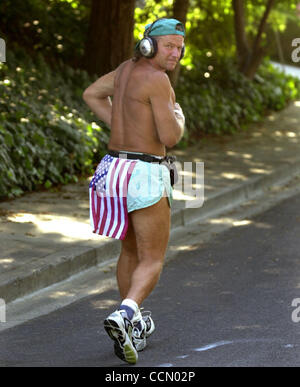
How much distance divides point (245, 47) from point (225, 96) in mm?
1980

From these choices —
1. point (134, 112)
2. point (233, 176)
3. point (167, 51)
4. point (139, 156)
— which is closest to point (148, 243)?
point (139, 156)

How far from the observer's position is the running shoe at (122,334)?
15.8 ft

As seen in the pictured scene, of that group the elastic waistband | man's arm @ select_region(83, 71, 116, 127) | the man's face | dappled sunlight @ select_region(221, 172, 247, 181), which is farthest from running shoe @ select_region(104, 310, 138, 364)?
dappled sunlight @ select_region(221, 172, 247, 181)

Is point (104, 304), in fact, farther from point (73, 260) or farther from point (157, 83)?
point (157, 83)

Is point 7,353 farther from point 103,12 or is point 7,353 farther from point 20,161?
point 103,12

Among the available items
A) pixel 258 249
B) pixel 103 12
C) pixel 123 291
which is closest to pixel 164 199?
pixel 123 291

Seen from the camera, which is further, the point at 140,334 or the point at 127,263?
the point at 127,263

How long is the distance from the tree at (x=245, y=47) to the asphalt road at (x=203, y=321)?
33.3ft

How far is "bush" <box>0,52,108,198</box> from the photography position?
1002cm

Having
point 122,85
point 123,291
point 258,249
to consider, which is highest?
point 122,85

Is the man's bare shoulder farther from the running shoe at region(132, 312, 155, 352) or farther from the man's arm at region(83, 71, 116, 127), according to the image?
the running shoe at region(132, 312, 155, 352)

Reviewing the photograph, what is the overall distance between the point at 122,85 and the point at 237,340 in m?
1.68

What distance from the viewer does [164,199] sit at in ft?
17.0

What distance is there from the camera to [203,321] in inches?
234
